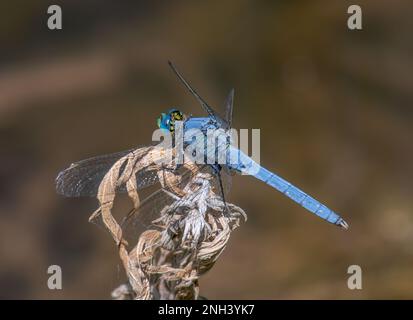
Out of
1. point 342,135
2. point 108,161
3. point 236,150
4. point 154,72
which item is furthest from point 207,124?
point 342,135

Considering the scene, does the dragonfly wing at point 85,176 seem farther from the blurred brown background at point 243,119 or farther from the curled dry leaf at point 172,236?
the blurred brown background at point 243,119

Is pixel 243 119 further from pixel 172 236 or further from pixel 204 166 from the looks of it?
pixel 172 236

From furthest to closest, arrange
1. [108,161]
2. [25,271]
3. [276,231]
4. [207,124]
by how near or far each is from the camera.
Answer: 1. [276,231]
2. [25,271]
3. [207,124]
4. [108,161]

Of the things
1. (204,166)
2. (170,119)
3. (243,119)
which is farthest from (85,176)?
(243,119)

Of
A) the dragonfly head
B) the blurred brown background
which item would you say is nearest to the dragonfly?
the dragonfly head

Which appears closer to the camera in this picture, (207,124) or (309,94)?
(207,124)

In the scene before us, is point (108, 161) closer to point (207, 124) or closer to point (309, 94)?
point (207, 124)

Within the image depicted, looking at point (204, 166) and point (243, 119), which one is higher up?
point (243, 119)
